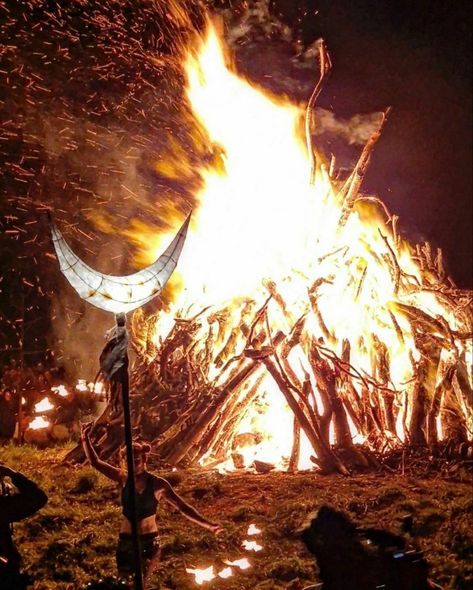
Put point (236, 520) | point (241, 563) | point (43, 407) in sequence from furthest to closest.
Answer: point (43, 407) < point (236, 520) < point (241, 563)

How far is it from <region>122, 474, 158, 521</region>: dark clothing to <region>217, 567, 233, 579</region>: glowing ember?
725 millimetres

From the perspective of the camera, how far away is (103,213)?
6164 mm

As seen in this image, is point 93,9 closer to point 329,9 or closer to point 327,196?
point 329,9

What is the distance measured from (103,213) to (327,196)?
2583mm

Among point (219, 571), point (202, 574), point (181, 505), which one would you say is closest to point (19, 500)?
point (181, 505)

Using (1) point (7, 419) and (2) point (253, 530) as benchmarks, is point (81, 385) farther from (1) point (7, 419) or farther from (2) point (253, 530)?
(2) point (253, 530)

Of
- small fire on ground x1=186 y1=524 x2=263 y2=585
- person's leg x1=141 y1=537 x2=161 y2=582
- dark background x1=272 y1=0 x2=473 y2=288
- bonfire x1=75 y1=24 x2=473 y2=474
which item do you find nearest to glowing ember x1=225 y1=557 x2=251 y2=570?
small fire on ground x1=186 y1=524 x2=263 y2=585

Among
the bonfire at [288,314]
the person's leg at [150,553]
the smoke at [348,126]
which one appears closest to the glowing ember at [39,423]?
the bonfire at [288,314]

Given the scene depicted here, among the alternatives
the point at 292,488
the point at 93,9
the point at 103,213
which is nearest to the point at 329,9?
the point at 93,9

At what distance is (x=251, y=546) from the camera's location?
447 cm

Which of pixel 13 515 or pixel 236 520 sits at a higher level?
pixel 13 515

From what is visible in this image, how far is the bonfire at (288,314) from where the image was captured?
18.9 ft

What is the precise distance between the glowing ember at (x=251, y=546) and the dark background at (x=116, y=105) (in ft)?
9.27

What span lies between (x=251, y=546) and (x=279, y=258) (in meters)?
2.98
